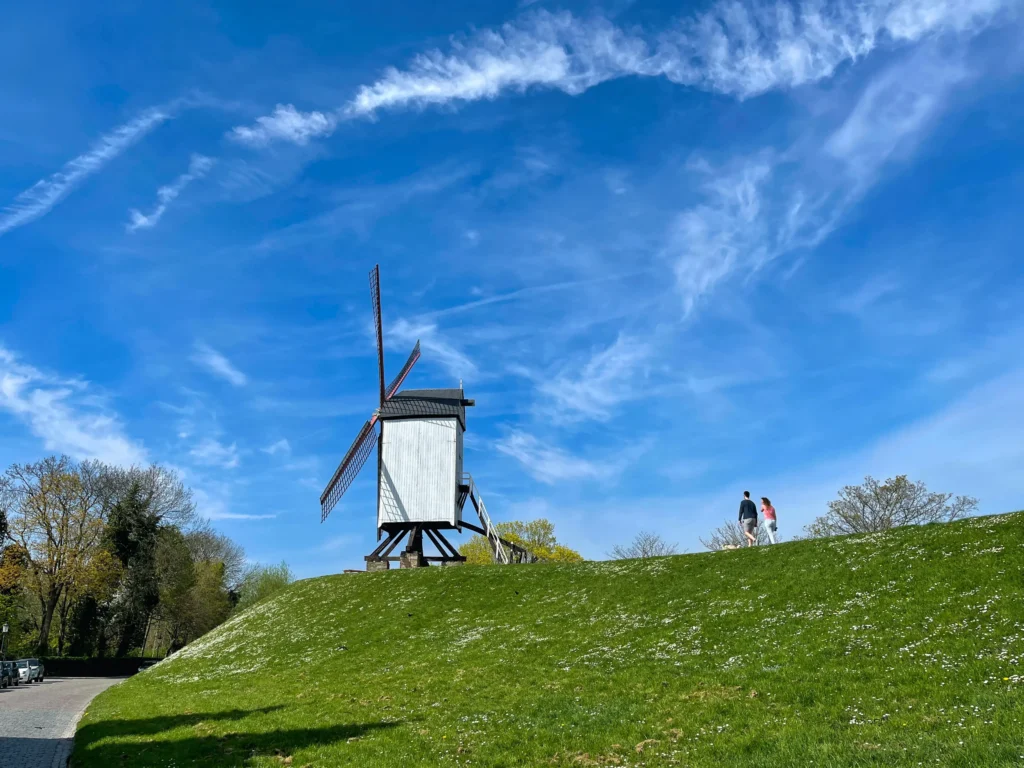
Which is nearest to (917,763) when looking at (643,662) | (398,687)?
(643,662)

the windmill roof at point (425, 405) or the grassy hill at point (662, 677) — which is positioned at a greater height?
the windmill roof at point (425, 405)

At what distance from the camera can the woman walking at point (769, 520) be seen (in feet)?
105

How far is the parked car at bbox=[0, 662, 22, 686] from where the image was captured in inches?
1855

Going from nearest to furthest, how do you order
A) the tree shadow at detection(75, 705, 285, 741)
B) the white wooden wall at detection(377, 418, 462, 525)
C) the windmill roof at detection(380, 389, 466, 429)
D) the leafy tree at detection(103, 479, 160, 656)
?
the tree shadow at detection(75, 705, 285, 741)
the white wooden wall at detection(377, 418, 462, 525)
the windmill roof at detection(380, 389, 466, 429)
the leafy tree at detection(103, 479, 160, 656)

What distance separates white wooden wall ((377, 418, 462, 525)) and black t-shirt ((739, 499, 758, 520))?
21.0 m

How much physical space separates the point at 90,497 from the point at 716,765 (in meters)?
75.5

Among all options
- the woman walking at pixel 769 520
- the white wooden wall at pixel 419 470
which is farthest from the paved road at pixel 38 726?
the woman walking at pixel 769 520

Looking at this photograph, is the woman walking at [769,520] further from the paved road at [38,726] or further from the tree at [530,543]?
the tree at [530,543]

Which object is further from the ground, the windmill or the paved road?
the windmill

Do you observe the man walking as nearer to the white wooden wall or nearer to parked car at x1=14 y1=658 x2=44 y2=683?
the white wooden wall

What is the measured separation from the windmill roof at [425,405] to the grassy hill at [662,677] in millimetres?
16776

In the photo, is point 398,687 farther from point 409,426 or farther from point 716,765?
point 409,426

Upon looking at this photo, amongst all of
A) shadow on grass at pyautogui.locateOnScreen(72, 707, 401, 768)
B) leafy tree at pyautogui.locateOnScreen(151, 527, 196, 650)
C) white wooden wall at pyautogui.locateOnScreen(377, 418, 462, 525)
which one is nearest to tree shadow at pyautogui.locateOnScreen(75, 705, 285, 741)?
shadow on grass at pyautogui.locateOnScreen(72, 707, 401, 768)

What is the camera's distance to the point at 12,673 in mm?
49062
